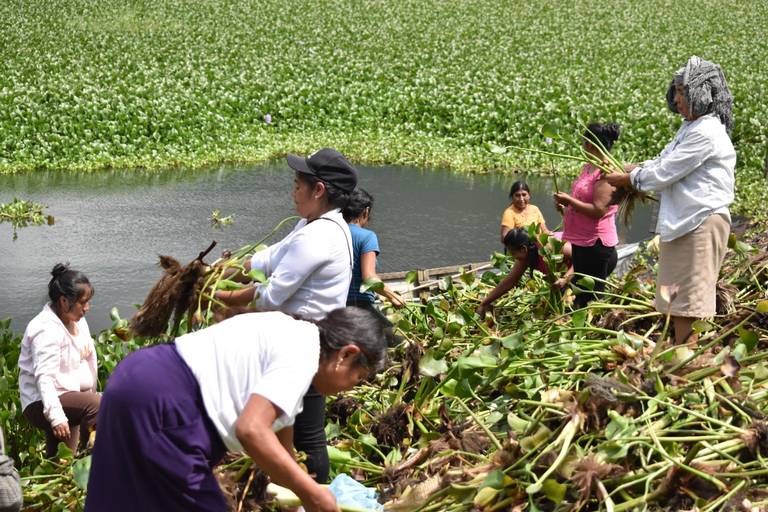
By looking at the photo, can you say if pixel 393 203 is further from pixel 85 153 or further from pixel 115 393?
pixel 115 393

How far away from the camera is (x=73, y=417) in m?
4.44

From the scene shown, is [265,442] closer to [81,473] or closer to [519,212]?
[81,473]

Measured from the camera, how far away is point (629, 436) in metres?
2.98

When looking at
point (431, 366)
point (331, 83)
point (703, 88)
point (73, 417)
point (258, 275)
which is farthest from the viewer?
point (331, 83)

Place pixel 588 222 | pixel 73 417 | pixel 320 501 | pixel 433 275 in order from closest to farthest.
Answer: pixel 320 501 < pixel 73 417 < pixel 588 222 < pixel 433 275

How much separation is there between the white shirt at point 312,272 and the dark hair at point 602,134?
2.01 m

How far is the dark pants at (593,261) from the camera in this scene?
523cm

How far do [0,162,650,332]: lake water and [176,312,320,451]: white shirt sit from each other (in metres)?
5.60

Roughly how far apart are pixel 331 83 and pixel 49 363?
14809 mm

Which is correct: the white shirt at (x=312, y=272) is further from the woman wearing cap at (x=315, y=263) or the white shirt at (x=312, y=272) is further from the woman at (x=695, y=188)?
the woman at (x=695, y=188)

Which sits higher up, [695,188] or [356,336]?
[695,188]

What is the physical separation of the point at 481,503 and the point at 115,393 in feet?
3.69

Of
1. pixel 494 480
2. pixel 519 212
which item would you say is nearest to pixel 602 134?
pixel 519 212

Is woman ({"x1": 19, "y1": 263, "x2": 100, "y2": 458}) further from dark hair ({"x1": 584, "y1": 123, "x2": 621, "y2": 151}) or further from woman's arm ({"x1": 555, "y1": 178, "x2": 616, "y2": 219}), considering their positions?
dark hair ({"x1": 584, "y1": 123, "x2": 621, "y2": 151})
